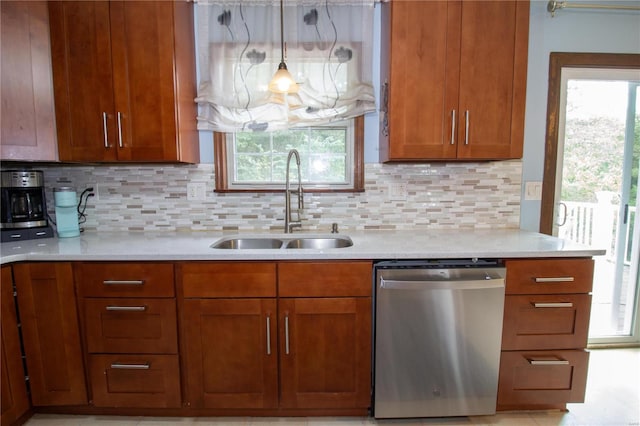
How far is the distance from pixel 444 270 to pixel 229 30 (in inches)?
75.0

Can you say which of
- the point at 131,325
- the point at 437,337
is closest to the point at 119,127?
the point at 131,325

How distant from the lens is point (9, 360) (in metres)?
1.41

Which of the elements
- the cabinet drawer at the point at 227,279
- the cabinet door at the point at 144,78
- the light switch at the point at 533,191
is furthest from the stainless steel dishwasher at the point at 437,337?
the cabinet door at the point at 144,78

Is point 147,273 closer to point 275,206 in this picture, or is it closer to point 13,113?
point 275,206

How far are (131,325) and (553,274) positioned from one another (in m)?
2.09

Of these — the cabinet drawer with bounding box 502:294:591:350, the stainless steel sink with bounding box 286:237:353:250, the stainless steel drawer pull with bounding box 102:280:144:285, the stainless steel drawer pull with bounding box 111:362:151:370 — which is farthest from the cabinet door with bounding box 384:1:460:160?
the stainless steel drawer pull with bounding box 111:362:151:370

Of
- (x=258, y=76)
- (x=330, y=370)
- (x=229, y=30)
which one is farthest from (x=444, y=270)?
(x=229, y=30)

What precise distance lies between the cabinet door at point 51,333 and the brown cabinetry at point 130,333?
0.06 m

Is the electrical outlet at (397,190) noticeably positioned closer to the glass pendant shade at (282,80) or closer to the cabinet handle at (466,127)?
the cabinet handle at (466,127)

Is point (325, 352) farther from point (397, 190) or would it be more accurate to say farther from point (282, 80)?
point (282, 80)

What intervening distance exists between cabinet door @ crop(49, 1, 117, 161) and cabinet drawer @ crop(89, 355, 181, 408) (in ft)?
3.66

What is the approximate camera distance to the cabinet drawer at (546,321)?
57.4 inches

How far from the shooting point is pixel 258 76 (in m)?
1.90

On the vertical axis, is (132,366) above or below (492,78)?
below
